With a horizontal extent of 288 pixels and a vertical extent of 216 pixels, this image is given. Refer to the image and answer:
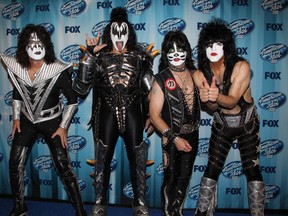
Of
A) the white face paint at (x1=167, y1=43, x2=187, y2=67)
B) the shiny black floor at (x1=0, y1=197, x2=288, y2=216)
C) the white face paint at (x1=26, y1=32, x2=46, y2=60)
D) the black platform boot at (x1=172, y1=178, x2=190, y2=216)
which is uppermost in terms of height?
the white face paint at (x1=26, y1=32, x2=46, y2=60)

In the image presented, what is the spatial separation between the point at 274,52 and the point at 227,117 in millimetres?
1127

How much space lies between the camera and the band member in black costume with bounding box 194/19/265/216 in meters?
2.58

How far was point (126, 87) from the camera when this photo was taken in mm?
2703

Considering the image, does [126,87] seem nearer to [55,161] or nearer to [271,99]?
[55,161]

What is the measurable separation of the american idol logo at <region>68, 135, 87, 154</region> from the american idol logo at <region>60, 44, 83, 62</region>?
0.90 meters

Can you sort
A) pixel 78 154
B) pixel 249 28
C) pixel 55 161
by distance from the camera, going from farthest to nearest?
pixel 78 154 → pixel 249 28 → pixel 55 161

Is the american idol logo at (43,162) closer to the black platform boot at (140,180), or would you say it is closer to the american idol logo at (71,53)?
the american idol logo at (71,53)

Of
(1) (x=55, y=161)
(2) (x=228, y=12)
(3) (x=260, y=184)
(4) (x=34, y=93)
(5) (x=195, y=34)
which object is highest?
(2) (x=228, y=12)

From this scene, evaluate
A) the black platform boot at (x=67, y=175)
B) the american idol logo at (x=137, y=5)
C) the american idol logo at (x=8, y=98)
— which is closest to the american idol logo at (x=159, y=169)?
the black platform boot at (x=67, y=175)

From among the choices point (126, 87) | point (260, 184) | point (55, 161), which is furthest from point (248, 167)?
point (55, 161)

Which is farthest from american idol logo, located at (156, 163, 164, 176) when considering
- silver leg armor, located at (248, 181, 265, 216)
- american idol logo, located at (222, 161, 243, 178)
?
silver leg armor, located at (248, 181, 265, 216)

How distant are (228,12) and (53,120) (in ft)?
7.01

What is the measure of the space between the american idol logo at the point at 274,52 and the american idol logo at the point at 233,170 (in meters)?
1.20

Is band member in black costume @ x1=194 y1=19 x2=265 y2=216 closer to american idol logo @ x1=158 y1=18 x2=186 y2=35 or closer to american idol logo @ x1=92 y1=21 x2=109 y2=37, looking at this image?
american idol logo @ x1=158 y1=18 x2=186 y2=35
